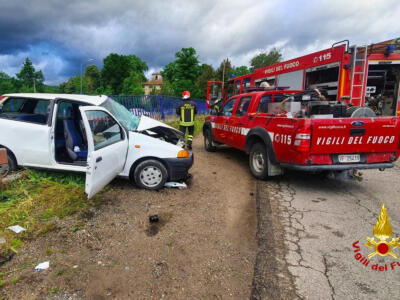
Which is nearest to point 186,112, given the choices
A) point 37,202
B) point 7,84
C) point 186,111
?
point 186,111

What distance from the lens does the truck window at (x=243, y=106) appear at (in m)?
6.10

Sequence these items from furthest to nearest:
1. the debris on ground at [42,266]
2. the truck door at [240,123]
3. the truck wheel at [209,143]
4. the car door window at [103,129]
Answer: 1. the truck wheel at [209,143]
2. the truck door at [240,123]
3. the car door window at [103,129]
4. the debris on ground at [42,266]

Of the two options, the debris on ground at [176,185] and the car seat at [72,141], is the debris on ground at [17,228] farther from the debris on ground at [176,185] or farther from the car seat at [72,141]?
the debris on ground at [176,185]

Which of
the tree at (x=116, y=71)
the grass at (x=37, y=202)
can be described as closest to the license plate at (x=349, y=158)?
the grass at (x=37, y=202)

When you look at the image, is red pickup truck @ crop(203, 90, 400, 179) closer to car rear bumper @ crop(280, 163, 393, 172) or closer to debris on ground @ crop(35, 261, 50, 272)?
car rear bumper @ crop(280, 163, 393, 172)

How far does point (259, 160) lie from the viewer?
17.9 feet

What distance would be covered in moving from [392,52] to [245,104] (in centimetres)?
477

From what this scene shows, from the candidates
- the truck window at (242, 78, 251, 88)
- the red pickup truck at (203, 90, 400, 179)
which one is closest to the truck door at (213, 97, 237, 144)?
the red pickup truck at (203, 90, 400, 179)

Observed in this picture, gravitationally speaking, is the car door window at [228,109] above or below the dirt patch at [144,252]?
above

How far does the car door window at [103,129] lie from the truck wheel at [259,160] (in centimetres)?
277

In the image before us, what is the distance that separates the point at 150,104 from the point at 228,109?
769 cm

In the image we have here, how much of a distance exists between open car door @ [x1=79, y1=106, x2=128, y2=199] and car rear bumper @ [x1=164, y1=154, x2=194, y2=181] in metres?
0.79

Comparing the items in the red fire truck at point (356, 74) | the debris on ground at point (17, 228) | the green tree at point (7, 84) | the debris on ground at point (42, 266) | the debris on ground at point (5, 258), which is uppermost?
the green tree at point (7, 84)

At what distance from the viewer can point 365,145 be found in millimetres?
4266
